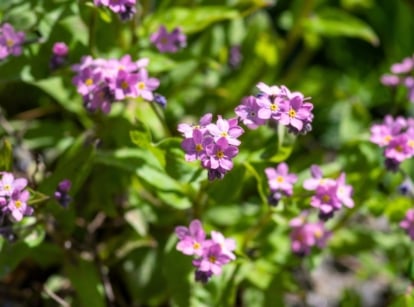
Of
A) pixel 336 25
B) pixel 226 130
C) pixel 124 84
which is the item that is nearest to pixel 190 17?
pixel 124 84

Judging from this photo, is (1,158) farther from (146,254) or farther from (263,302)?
(263,302)

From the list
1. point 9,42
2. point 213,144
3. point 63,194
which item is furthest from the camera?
point 9,42

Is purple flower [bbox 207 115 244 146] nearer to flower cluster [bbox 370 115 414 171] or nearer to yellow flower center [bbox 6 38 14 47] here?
flower cluster [bbox 370 115 414 171]

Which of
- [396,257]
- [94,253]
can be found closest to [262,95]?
[94,253]

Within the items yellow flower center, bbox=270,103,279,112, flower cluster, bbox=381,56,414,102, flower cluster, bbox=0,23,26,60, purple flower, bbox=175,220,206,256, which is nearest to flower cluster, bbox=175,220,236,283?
purple flower, bbox=175,220,206,256

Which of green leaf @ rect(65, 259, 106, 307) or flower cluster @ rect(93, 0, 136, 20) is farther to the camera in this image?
green leaf @ rect(65, 259, 106, 307)

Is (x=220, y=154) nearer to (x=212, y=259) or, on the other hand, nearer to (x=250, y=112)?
(x=250, y=112)
